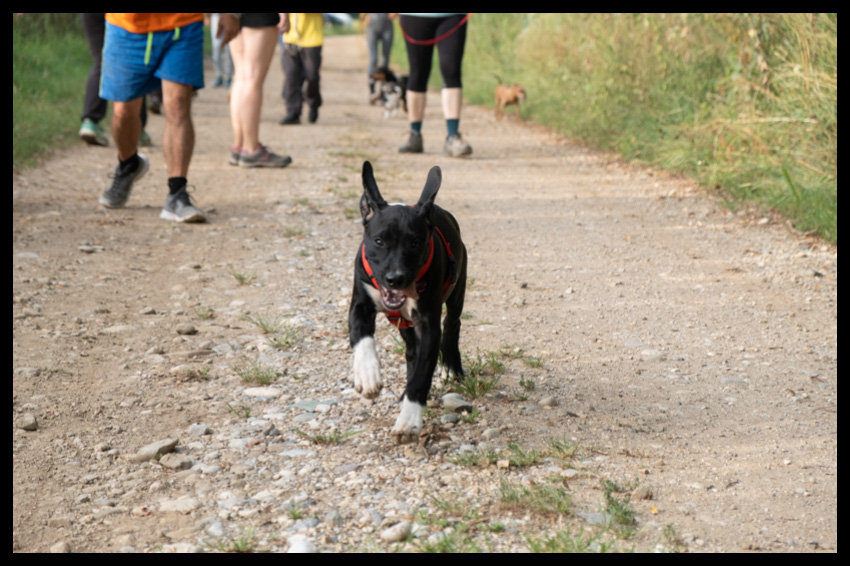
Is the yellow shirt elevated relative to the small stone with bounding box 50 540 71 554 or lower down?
elevated

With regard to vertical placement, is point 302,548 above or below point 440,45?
below

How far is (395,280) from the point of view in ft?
10.00

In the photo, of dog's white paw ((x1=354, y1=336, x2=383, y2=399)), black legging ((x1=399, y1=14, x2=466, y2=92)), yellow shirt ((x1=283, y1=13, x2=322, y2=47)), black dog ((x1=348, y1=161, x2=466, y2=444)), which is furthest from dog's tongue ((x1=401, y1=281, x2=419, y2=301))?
yellow shirt ((x1=283, y1=13, x2=322, y2=47))

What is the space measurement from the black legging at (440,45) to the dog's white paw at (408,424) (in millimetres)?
6197

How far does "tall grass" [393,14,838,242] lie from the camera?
698cm

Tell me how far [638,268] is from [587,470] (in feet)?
9.25

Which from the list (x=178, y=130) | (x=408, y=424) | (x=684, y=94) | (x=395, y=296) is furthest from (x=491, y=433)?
(x=684, y=94)

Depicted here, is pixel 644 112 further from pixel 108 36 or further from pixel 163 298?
pixel 163 298

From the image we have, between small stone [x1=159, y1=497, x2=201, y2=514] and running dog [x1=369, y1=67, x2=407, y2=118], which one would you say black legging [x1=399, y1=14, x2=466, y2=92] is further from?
small stone [x1=159, y1=497, x2=201, y2=514]

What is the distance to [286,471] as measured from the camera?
10.0ft

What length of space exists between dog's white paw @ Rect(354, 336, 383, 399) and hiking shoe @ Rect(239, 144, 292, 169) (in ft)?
18.5

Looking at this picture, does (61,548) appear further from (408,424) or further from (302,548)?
(408,424)

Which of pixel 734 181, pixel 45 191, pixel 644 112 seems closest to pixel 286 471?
pixel 45 191

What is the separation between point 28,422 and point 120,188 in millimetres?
3678
